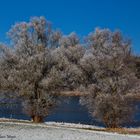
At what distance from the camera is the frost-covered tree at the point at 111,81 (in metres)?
49.9

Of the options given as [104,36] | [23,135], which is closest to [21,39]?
[104,36]

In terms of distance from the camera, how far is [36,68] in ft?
163

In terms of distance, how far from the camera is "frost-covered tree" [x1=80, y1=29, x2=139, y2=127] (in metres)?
49.9

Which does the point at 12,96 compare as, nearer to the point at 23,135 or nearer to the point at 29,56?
the point at 29,56

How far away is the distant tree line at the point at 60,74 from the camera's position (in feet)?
163

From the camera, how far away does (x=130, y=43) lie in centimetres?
5162

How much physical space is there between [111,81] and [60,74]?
18.6 ft

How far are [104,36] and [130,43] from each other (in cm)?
336

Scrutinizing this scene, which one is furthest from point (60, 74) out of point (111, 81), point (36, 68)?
point (111, 81)

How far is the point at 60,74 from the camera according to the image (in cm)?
4934

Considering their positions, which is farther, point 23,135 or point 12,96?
point 12,96

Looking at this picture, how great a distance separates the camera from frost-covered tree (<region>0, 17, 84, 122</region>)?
1945 inches

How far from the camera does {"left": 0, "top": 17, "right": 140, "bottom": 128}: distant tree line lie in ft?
163

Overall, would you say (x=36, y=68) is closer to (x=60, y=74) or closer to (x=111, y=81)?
(x=60, y=74)
